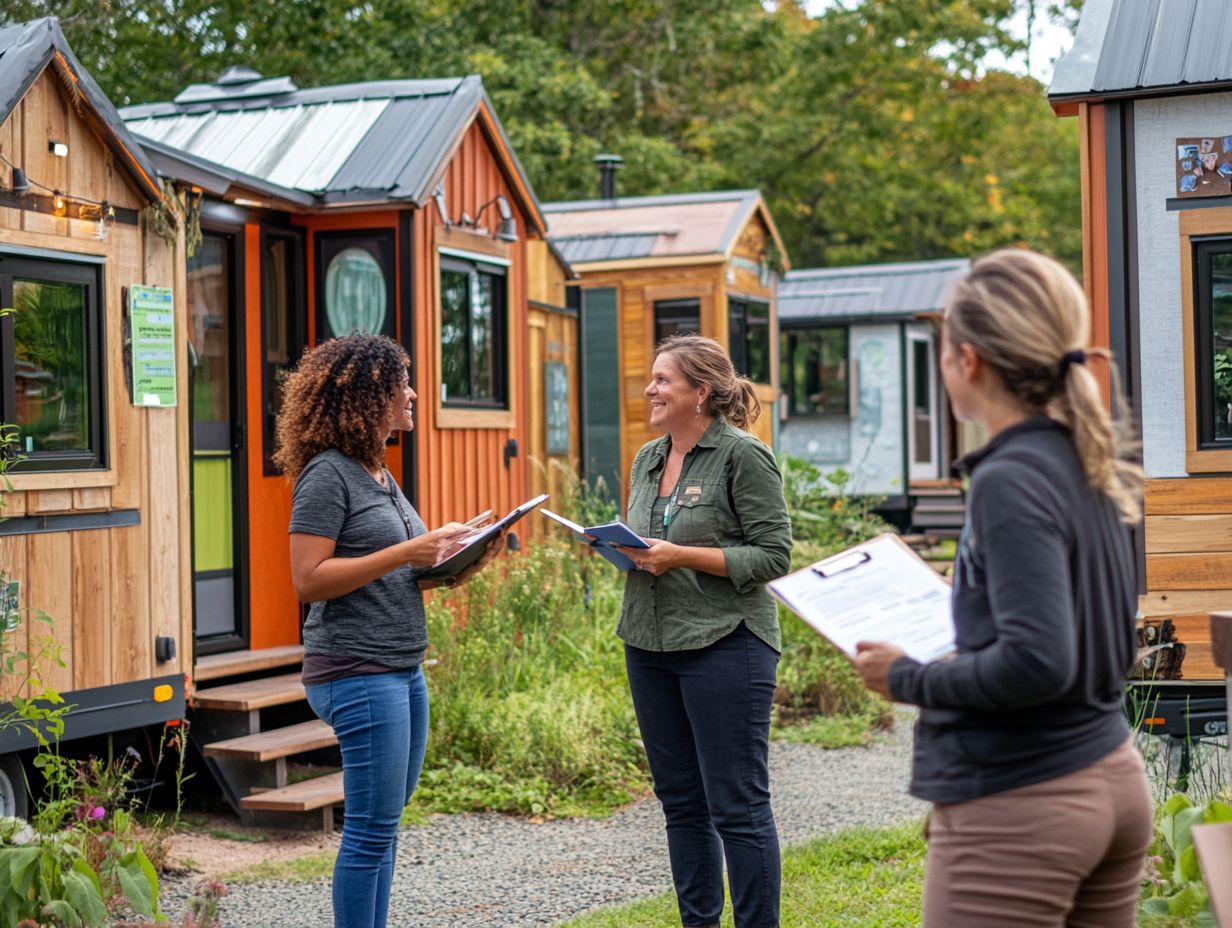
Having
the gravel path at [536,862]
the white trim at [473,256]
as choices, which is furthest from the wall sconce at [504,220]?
the gravel path at [536,862]

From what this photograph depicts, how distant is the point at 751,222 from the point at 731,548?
37.3 ft

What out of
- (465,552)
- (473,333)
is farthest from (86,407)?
(473,333)

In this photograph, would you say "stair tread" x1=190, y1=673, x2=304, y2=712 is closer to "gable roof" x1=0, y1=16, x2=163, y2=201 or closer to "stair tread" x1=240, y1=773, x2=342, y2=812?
"stair tread" x1=240, y1=773, x2=342, y2=812

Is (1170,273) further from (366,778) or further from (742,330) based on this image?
(742,330)

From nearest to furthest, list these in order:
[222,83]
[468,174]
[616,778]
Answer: [616,778] → [468,174] → [222,83]

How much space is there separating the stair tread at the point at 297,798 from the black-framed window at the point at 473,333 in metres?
2.74

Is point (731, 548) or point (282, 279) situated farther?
point (282, 279)

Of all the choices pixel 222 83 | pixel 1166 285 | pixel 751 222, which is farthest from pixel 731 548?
pixel 751 222

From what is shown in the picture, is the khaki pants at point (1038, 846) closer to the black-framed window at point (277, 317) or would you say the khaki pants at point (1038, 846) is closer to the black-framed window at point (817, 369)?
the black-framed window at point (277, 317)

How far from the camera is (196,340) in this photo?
303 inches

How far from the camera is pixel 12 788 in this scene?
5785mm

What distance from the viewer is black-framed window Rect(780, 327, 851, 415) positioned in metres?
20.4

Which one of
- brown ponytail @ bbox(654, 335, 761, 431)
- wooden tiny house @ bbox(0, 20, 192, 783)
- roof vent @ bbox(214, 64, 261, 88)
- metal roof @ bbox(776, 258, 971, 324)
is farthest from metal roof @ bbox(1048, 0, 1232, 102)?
metal roof @ bbox(776, 258, 971, 324)

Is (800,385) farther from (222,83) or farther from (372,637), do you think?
(372,637)
